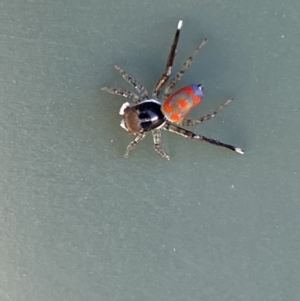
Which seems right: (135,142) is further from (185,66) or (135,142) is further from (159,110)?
(185,66)

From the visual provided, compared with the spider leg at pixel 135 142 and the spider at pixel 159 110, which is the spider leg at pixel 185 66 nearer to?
the spider at pixel 159 110

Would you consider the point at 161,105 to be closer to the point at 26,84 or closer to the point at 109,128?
the point at 109,128

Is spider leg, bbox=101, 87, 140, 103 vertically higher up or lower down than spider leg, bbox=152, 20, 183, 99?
lower down

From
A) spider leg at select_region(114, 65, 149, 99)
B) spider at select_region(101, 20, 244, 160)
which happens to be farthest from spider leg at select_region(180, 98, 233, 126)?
spider leg at select_region(114, 65, 149, 99)

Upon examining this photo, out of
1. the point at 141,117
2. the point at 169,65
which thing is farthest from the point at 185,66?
the point at 141,117

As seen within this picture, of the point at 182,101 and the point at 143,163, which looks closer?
the point at 182,101

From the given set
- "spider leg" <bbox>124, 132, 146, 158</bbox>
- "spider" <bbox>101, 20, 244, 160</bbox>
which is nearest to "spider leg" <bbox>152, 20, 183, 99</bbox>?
"spider" <bbox>101, 20, 244, 160</bbox>

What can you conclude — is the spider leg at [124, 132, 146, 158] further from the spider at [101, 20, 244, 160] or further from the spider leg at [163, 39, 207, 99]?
the spider leg at [163, 39, 207, 99]

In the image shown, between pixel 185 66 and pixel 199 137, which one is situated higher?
pixel 185 66

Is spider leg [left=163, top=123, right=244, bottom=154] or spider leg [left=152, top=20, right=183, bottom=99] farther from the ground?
spider leg [left=152, top=20, right=183, bottom=99]
